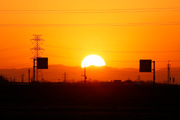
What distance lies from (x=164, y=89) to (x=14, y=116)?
3780 cm

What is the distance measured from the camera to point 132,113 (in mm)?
27125

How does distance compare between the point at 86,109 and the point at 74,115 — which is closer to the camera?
the point at 74,115

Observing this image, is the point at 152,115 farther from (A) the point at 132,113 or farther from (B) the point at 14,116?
(B) the point at 14,116

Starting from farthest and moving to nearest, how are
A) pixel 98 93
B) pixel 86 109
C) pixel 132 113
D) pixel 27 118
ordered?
pixel 98 93 → pixel 86 109 → pixel 132 113 → pixel 27 118

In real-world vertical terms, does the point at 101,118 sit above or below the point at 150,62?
below

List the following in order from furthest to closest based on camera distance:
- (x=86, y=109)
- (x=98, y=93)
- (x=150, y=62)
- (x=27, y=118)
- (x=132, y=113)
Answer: (x=150, y=62) → (x=98, y=93) → (x=86, y=109) → (x=132, y=113) → (x=27, y=118)

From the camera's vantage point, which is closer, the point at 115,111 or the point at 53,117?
the point at 53,117

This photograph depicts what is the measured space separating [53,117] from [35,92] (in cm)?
3221

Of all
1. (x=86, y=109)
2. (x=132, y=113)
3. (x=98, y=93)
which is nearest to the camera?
(x=132, y=113)

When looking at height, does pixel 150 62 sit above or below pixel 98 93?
above

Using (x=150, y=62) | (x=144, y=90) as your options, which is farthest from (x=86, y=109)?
(x=150, y=62)

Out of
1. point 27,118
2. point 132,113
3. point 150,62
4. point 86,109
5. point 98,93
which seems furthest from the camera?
point 150,62

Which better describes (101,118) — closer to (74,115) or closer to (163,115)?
(74,115)

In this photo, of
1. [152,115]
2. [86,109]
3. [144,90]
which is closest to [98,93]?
[144,90]
